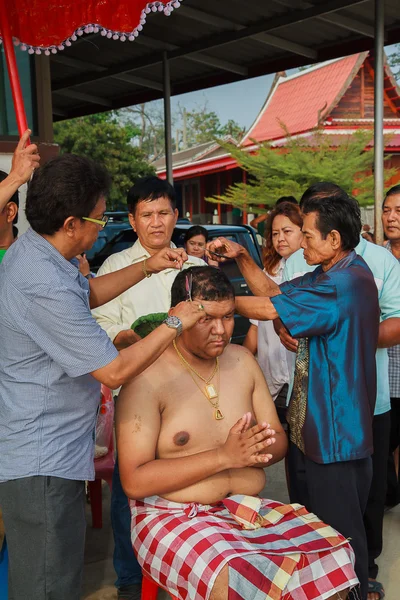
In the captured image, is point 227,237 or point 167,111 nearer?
point 227,237

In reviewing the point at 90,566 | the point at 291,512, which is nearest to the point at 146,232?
the point at 291,512

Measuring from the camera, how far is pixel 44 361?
2.10 m

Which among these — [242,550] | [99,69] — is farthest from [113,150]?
[242,550]

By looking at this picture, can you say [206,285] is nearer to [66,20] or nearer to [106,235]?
[66,20]

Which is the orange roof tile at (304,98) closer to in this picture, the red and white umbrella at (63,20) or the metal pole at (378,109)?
the metal pole at (378,109)

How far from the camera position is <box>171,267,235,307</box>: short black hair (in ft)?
8.20

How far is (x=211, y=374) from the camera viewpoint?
2662mm

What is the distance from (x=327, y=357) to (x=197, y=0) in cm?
591

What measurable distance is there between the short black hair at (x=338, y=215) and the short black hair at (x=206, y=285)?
1.29ft

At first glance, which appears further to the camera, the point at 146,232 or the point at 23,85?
the point at 23,85

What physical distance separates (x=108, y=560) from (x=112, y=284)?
1528 mm

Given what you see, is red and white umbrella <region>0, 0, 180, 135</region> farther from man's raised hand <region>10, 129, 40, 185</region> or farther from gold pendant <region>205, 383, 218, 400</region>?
gold pendant <region>205, 383, 218, 400</region>

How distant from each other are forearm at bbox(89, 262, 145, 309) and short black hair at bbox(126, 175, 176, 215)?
532 mm

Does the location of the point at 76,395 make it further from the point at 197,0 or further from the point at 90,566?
the point at 197,0
